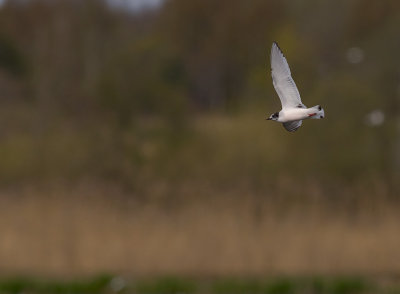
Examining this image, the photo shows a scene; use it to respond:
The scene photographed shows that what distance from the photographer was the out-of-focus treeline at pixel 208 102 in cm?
1030

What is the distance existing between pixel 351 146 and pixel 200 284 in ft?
10.2

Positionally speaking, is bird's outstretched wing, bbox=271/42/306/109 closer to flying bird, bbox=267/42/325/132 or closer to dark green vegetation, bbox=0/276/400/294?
flying bird, bbox=267/42/325/132

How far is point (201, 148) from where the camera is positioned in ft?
40.1

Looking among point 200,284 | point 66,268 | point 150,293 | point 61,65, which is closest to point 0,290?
point 66,268

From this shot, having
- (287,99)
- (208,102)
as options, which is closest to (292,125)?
(287,99)

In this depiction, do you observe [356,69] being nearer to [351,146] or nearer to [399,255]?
[351,146]

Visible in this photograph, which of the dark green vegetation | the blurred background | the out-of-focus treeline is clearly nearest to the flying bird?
the blurred background

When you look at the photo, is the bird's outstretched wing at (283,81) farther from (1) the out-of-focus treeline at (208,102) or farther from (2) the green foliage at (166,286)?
(2) the green foliage at (166,286)

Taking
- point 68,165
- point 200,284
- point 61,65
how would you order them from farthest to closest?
point 61,65 < point 68,165 < point 200,284

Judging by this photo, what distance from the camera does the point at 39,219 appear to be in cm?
941

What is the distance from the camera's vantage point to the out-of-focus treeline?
33.8 feet

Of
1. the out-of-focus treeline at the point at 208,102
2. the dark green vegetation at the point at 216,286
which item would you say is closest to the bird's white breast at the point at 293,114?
the out-of-focus treeline at the point at 208,102

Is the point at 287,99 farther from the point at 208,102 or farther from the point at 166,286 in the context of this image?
the point at 208,102

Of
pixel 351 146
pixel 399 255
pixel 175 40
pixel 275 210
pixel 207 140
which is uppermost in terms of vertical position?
pixel 175 40
